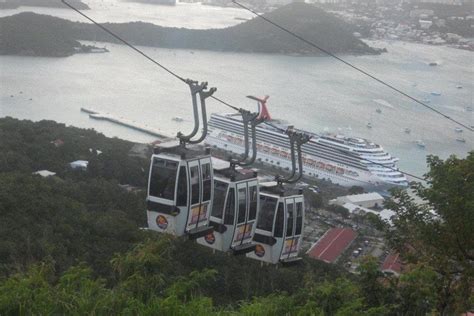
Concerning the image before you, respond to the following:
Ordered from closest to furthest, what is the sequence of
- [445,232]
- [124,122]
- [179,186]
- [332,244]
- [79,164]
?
[445,232] < [179,186] < [332,244] < [79,164] < [124,122]

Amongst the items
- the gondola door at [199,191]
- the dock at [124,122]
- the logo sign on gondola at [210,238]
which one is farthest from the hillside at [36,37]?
the gondola door at [199,191]

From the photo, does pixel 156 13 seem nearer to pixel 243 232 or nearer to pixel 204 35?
pixel 204 35

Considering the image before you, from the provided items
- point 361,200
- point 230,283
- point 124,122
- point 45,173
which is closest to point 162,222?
point 230,283

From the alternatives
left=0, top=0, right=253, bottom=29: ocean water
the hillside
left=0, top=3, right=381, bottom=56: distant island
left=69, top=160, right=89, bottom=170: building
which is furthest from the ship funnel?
left=0, top=0, right=253, bottom=29: ocean water

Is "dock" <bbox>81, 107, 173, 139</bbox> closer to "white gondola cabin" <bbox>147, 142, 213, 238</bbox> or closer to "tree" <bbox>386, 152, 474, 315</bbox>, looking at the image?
"white gondola cabin" <bbox>147, 142, 213, 238</bbox>

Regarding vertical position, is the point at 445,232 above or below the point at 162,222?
above

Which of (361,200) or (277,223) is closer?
(277,223)
